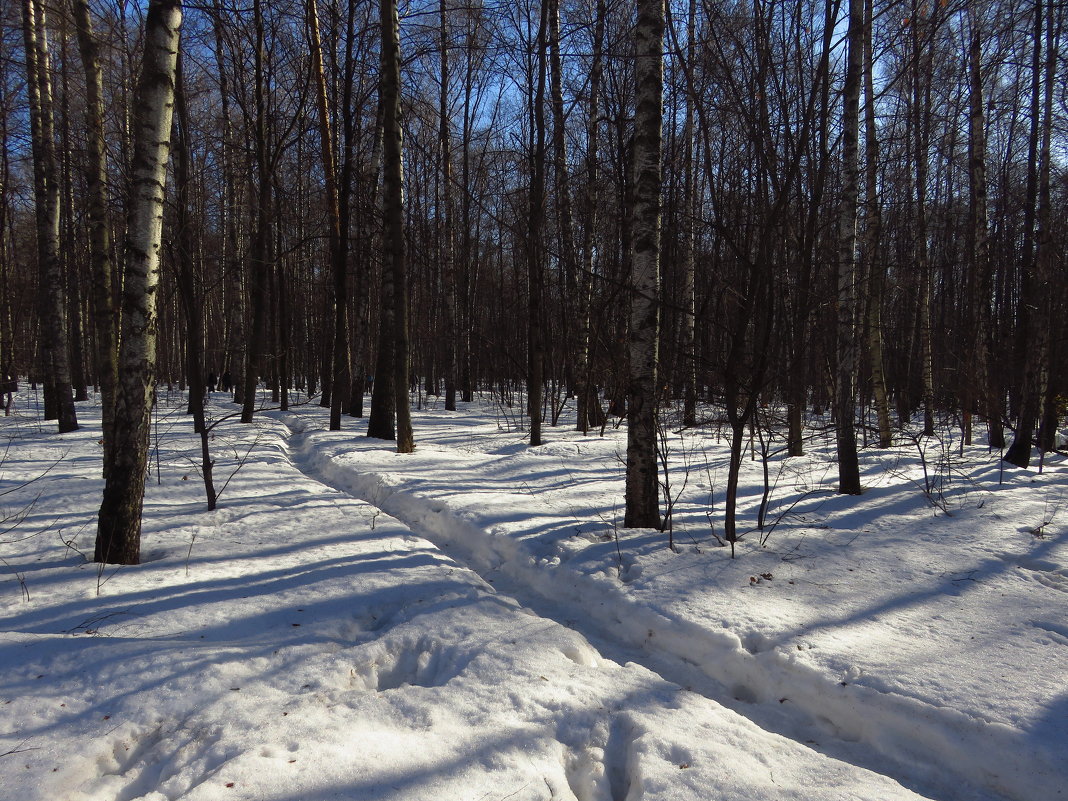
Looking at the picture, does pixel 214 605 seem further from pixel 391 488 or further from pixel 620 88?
pixel 620 88

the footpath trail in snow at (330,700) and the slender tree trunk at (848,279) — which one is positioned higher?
the slender tree trunk at (848,279)

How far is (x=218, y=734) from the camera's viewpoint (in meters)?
2.33

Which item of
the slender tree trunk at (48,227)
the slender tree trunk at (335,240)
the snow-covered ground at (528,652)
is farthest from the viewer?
the slender tree trunk at (335,240)

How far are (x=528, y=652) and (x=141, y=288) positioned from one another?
139 inches

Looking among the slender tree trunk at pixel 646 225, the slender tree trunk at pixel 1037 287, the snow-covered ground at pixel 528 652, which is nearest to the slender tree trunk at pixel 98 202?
the snow-covered ground at pixel 528 652

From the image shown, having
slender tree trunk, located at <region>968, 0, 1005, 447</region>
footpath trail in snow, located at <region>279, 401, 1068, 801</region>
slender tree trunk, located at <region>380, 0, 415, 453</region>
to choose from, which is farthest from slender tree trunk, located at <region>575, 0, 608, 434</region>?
slender tree trunk, located at <region>968, 0, 1005, 447</region>

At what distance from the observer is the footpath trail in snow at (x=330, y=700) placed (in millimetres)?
2160

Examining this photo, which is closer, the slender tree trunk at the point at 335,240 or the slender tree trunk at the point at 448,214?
the slender tree trunk at the point at 335,240

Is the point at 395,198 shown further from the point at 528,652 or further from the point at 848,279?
the point at 528,652

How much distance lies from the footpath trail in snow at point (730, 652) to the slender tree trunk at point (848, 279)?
1.81 feet

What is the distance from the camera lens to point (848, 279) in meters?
6.86

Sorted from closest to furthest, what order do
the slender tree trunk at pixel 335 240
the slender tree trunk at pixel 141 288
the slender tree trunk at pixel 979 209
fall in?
1. the slender tree trunk at pixel 141 288
2. the slender tree trunk at pixel 979 209
3. the slender tree trunk at pixel 335 240

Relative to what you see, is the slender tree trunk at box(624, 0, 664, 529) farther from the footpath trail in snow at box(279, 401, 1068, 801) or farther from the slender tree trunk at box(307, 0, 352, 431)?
the slender tree trunk at box(307, 0, 352, 431)

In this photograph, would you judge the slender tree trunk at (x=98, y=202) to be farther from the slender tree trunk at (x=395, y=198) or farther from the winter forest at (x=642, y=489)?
the slender tree trunk at (x=395, y=198)
